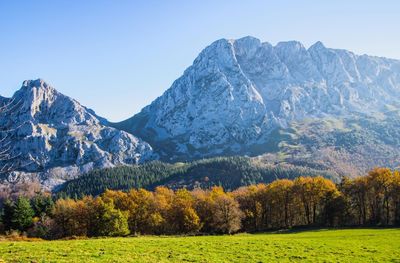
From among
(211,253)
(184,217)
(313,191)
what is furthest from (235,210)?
(211,253)

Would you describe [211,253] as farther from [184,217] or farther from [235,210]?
[184,217]

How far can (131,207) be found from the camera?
115 m

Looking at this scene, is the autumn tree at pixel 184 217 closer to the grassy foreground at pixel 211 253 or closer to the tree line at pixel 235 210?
the tree line at pixel 235 210

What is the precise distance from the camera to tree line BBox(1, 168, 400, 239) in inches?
4245

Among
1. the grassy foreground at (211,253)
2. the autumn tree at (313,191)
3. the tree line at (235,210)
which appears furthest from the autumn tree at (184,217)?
the grassy foreground at (211,253)

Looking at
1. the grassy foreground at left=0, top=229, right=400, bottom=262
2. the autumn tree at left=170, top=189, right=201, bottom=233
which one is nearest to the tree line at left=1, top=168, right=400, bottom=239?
the autumn tree at left=170, top=189, right=201, bottom=233

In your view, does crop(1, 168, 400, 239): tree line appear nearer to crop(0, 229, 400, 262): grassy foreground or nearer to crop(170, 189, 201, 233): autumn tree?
crop(170, 189, 201, 233): autumn tree

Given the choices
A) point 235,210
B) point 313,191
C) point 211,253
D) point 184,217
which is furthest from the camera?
point 313,191

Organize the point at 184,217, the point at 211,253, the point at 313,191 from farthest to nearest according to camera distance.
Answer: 1. the point at 313,191
2. the point at 184,217
3. the point at 211,253

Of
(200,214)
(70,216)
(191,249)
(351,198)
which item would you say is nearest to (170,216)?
(200,214)

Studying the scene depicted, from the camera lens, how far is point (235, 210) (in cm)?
10869

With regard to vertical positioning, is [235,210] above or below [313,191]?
below

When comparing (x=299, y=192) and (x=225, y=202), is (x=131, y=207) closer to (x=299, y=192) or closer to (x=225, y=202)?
(x=225, y=202)

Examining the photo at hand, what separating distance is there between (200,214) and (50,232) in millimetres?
46504
